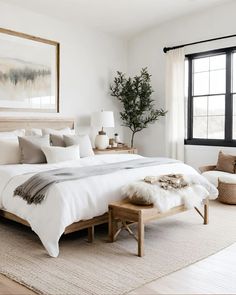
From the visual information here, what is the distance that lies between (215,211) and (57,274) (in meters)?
2.59

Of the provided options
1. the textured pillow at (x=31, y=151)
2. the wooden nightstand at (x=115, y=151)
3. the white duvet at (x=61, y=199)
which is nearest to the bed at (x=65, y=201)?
the white duvet at (x=61, y=199)

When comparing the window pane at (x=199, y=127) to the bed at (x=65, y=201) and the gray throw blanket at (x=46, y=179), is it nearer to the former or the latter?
the bed at (x=65, y=201)

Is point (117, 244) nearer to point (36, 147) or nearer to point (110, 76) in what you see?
point (36, 147)

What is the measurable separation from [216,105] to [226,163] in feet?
3.80

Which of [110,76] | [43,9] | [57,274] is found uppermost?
[43,9]

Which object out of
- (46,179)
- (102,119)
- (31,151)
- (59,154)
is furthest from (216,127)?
(46,179)

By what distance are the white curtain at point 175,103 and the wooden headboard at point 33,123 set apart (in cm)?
177

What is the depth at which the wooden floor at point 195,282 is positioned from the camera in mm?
2311

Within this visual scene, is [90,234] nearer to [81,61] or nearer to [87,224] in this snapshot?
[87,224]

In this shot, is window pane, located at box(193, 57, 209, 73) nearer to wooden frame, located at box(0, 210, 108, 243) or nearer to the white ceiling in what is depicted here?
the white ceiling

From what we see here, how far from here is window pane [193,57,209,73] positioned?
19.1ft

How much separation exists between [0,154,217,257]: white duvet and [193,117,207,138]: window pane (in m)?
2.19

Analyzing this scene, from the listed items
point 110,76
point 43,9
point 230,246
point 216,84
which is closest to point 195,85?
point 216,84

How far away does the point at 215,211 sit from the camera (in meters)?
4.46
